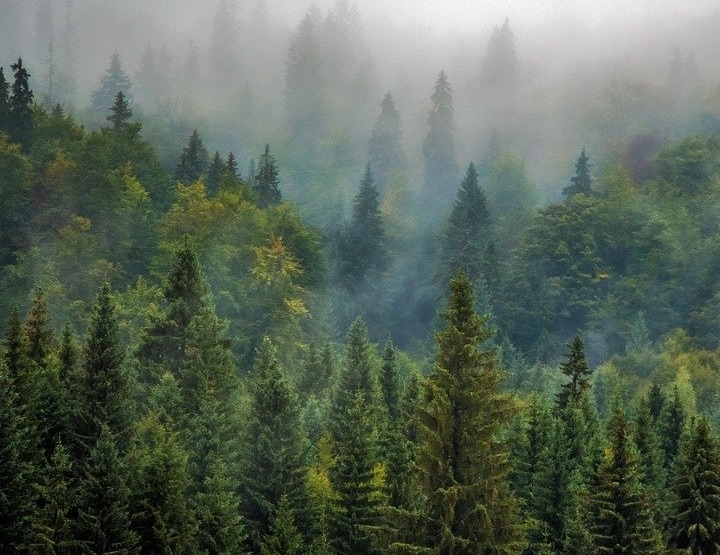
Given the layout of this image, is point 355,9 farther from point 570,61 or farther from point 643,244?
point 643,244

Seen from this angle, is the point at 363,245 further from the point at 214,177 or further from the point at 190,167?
the point at 190,167

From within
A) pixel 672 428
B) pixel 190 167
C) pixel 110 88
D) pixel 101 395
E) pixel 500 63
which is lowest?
pixel 101 395

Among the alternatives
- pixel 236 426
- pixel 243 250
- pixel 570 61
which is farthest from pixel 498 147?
pixel 236 426

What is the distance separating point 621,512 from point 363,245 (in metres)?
70.5

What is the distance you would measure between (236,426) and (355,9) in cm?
16366

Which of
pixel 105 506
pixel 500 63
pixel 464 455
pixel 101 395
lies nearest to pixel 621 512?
pixel 464 455

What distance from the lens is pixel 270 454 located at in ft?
138

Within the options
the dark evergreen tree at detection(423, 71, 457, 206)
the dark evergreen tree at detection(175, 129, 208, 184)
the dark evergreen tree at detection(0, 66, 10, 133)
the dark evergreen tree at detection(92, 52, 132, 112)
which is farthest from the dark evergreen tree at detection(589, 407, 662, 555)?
the dark evergreen tree at detection(92, 52, 132, 112)

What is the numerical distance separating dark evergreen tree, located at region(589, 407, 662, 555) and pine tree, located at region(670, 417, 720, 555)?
113 inches

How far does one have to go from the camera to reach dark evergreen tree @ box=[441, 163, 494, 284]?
346ft

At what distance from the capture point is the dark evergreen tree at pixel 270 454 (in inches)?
1641

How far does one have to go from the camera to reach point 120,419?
39656mm

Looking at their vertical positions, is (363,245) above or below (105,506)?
above

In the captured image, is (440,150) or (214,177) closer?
(214,177)
